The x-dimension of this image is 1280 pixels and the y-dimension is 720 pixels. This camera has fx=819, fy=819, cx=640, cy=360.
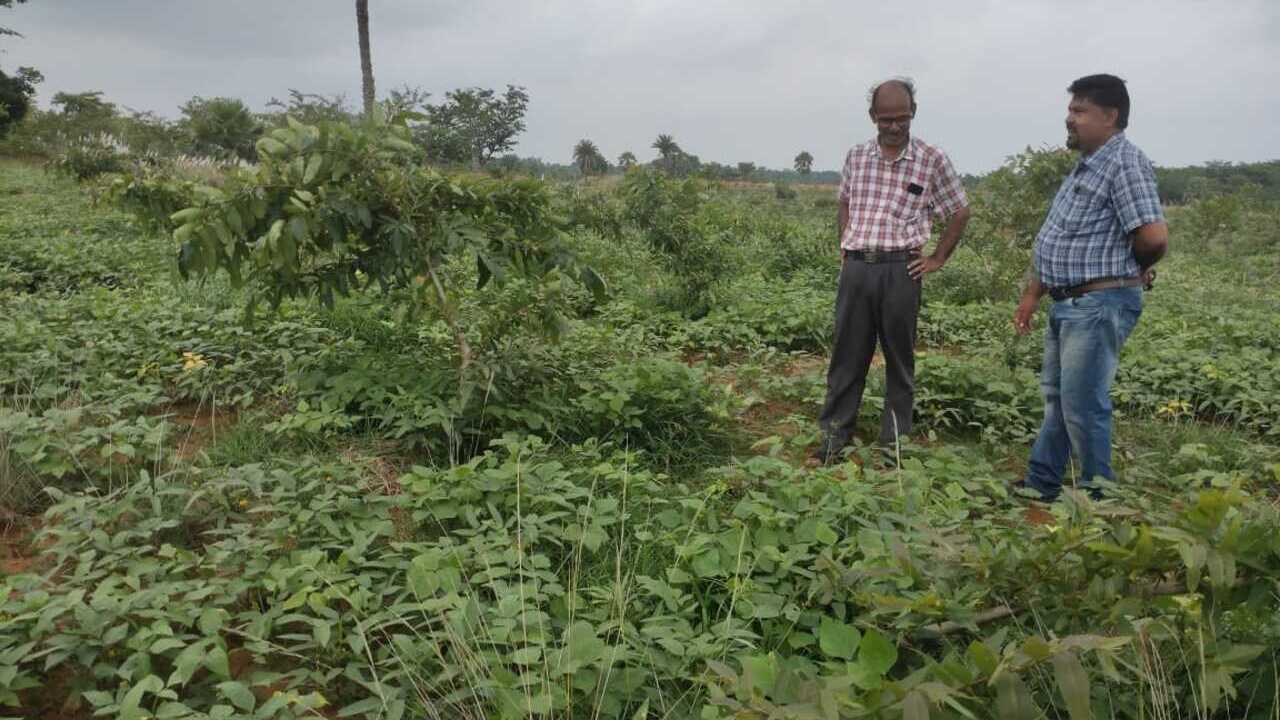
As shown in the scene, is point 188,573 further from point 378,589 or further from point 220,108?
point 220,108

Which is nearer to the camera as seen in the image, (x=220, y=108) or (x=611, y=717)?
(x=611, y=717)

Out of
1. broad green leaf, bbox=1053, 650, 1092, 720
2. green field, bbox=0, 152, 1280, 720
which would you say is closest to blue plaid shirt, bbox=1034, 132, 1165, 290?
green field, bbox=0, 152, 1280, 720

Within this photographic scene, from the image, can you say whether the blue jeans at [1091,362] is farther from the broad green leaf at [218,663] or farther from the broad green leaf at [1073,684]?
the broad green leaf at [218,663]

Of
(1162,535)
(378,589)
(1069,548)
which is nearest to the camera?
(1162,535)

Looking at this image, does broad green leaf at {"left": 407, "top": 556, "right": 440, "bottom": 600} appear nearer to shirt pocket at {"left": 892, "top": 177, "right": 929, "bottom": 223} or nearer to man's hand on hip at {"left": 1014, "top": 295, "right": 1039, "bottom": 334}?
shirt pocket at {"left": 892, "top": 177, "right": 929, "bottom": 223}

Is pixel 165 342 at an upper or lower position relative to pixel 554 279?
lower

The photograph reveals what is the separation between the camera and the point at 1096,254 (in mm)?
3189

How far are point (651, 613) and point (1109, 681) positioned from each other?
45.0 inches

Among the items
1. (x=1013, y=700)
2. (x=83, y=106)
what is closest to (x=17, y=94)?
(x=83, y=106)

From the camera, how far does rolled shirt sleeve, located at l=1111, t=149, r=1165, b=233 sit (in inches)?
120

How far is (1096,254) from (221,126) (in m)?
33.4

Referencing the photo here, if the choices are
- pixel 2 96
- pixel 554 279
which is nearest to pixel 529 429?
pixel 554 279

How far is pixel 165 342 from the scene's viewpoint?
179 inches

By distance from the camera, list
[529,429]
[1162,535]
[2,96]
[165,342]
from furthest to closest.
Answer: [2,96] < [165,342] < [529,429] < [1162,535]
